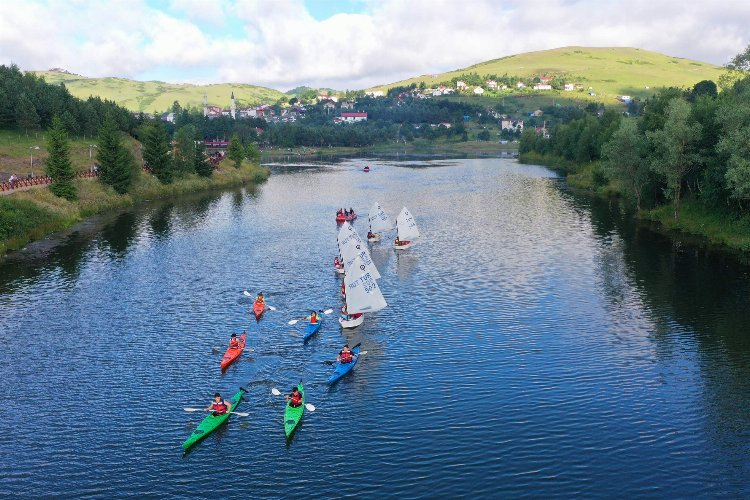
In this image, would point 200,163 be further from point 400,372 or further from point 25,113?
point 400,372

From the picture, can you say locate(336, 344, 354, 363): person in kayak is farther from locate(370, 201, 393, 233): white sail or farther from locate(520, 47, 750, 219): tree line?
locate(520, 47, 750, 219): tree line

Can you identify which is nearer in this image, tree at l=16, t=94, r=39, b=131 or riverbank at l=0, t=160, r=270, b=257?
riverbank at l=0, t=160, r=270, b=257

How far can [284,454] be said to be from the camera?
38.9m

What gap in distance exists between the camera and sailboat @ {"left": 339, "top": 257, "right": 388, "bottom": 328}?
61656 mm

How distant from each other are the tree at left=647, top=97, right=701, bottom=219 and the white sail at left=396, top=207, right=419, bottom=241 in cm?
3928

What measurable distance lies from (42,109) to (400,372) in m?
169

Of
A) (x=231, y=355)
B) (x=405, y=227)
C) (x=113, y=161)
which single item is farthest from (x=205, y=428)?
(x=113, y=161)

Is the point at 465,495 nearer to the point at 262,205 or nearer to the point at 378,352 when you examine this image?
the point at 378,352

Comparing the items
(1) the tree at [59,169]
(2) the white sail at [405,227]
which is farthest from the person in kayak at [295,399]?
(1) the tree at [59,169]

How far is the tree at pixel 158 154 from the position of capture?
158500 millimetres

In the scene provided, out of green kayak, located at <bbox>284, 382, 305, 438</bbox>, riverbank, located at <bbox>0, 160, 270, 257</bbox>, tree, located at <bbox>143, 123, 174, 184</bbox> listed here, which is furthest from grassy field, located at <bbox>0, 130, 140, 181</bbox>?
green kayak, located at <bbox>284, 382, 305, 438</bbox>

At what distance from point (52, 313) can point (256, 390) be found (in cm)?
2935

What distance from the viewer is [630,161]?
11094cm

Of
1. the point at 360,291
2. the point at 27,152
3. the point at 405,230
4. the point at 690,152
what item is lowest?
the point at 360,291
